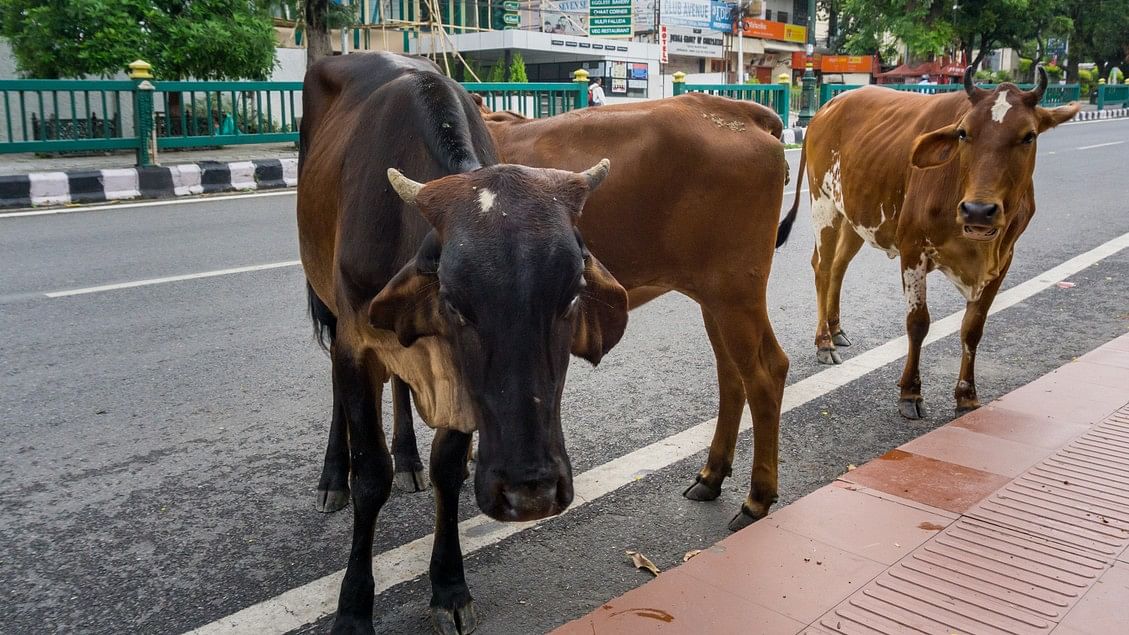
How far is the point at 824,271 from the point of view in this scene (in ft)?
19.0

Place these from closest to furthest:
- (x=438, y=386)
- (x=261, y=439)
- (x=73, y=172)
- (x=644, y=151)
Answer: (x=438, y=386) → (x=644, y=151) → (x=261, y=439) → (x=73, y=172)

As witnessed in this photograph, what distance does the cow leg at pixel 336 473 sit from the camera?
A: 3.43m

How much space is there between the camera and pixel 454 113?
8.73 ft

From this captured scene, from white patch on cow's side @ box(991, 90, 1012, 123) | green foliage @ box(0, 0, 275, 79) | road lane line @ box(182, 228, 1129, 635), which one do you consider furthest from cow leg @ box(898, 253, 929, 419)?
green foliage @ box(0, 0, 275, 79)

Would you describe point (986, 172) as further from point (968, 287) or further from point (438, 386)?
point (438, 386)

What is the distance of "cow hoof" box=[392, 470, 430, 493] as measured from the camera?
3643 millimetres

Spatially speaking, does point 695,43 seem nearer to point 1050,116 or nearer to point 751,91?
point 751,91

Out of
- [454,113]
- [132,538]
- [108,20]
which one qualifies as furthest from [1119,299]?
[108,20]

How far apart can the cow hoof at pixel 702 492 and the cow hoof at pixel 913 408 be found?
142 cm

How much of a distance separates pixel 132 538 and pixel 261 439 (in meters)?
0.93

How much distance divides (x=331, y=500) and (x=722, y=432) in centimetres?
146

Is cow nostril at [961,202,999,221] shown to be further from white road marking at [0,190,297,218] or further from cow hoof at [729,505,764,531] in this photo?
white road marking at [0,190,297,218]

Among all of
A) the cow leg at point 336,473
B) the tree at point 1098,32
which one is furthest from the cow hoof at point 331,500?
the tree at point 1098,32

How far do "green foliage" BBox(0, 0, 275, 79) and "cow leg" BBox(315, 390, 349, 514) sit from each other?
13.6m
